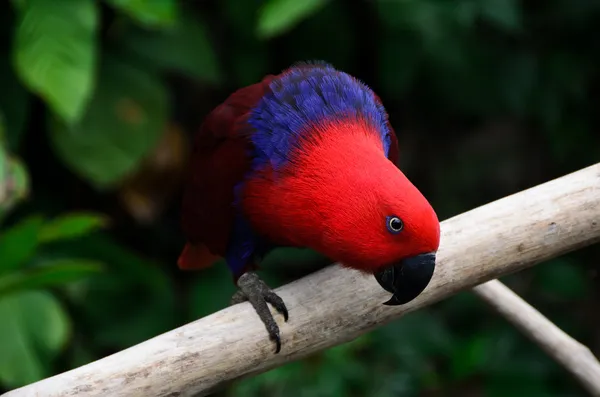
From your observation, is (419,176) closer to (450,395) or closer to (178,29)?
(450,395)

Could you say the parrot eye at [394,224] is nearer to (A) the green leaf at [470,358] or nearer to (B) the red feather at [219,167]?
(B) the red feather at [219,167]

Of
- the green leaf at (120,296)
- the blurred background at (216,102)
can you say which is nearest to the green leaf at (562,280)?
the blurred background at (216,102)

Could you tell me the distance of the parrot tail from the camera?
205 cm

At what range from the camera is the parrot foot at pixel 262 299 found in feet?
4.80

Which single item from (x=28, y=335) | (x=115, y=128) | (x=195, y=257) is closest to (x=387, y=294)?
(x=195, y=257)

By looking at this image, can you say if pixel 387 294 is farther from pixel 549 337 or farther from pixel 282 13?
pixel 282 13

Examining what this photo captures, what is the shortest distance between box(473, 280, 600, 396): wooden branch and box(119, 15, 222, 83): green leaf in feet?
4.39

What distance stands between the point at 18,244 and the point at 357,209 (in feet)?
3.62

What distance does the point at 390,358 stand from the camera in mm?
2801

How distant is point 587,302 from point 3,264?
2249 millimetres

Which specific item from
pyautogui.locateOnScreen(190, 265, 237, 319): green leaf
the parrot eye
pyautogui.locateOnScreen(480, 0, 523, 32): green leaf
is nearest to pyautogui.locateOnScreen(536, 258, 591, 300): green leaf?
pyautogui.locateOnScreen(480, 0, 523, 32): green leaf

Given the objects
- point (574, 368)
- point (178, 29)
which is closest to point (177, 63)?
point (178, 29)

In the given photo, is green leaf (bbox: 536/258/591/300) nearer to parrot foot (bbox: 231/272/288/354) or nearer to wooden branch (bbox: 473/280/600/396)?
wooden branch (bbox: 473/280/600/396)

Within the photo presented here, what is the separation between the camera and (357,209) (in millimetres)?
1391
